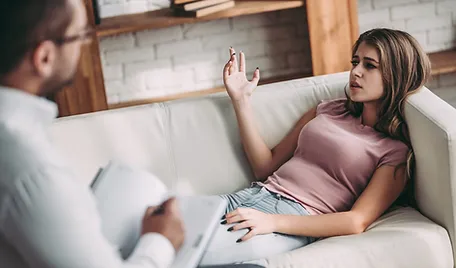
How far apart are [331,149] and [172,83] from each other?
1.16 m

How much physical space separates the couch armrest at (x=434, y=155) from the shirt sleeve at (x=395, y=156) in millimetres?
27

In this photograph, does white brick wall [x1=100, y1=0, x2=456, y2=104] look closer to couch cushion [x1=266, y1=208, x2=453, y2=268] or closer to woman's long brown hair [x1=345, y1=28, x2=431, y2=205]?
woman's long brown hair [x1=345, y1=28, x2=431, y2=205]

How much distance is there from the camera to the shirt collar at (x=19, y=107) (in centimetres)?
63

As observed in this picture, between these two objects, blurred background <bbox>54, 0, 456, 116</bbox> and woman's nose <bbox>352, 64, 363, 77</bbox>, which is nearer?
woman's nose <bbox>352, 64, 363, 77</bbox>

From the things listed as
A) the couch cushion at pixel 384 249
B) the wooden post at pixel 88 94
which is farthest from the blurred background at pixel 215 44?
the couch cushion at pixel 384 249

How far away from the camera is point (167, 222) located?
0.74 meters

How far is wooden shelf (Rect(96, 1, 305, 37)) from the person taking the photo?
8.19 feet

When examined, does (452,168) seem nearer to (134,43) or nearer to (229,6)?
(229,6)

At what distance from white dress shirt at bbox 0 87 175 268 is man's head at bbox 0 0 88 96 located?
2 cm

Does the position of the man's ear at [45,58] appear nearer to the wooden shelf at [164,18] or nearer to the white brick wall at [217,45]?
the wooden shelf at [164,18]

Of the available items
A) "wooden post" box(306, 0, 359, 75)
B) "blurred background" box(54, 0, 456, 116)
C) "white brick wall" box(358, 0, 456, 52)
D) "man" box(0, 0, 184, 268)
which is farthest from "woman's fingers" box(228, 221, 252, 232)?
"white brick wall" box(358, 0, 456, 52)

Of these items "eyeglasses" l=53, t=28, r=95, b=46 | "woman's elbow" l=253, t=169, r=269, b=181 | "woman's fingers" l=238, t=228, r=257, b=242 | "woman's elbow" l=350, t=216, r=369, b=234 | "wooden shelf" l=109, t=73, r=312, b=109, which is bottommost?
"woman's elbow" l=350, t=216, r=369, b=234

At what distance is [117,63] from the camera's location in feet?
9.12

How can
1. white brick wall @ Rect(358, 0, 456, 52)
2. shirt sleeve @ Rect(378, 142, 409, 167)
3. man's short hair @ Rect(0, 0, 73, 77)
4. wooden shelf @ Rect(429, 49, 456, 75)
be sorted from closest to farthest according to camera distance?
man's short hair @ Rect(0, 0, 73, 77) → shirt sleeve @ Rect(378, 142, 409, 167) → wooden shelf @ Rect(429, 49, 456, 75) → white brick wall @ Rect(358, 0, 456, 52)
